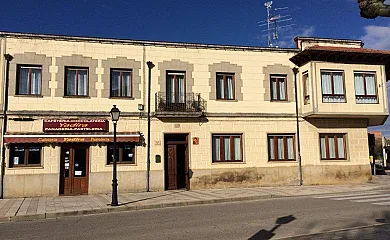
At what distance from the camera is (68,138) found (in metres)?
16.5

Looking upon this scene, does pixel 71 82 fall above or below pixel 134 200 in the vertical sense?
above

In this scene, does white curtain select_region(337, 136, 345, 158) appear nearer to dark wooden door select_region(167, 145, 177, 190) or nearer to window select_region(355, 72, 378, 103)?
window select_region(355, 72, 378, 103)

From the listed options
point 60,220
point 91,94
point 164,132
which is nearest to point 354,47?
point 164,132

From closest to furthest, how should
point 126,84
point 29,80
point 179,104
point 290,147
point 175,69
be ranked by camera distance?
point 29,80, point 126,84, point 179,104, point 175,69, point 290,147

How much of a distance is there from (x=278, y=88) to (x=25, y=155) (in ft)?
42.9

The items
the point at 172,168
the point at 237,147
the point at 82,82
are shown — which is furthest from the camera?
the point at 237,147

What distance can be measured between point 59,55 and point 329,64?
44.7 ft

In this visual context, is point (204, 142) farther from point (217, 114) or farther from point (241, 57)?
point (241, 57)

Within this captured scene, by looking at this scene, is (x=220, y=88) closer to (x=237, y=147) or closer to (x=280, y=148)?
(x=237, y=147)

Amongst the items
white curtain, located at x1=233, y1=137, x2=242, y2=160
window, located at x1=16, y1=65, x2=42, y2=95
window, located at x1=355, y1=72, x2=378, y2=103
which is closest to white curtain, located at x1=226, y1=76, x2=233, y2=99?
white curtain, located at x1=233, y1=137, x2=242, y2=160

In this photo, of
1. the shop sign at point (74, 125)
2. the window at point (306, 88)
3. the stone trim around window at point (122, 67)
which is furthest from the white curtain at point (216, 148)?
the shop sign at point (74, 125)

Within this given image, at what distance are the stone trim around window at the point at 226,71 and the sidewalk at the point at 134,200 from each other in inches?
191

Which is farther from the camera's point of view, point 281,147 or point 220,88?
point 281,147

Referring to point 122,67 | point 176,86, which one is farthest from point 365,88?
point 122,67
